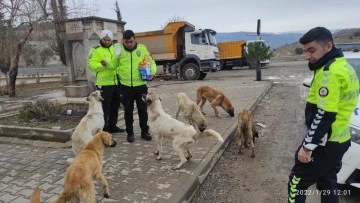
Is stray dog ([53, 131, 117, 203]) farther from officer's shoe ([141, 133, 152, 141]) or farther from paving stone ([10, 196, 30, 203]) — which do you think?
officer's shoe ([141, 133, 152, 141])

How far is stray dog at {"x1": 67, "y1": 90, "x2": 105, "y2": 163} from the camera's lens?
4.74 m

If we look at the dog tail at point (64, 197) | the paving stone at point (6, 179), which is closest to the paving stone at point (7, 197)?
the paving stone at point (6, 179)

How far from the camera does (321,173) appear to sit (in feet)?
9.34

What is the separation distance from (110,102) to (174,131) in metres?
2.03

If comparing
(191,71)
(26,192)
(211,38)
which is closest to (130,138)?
(26,192)

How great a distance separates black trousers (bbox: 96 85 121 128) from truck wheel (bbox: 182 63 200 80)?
13326mm

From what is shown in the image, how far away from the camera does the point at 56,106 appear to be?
8266 millimetres

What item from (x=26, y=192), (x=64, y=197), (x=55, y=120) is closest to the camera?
(x=64, y=197)

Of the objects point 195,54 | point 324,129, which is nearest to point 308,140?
point 324,129

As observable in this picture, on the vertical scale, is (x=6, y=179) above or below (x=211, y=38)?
below

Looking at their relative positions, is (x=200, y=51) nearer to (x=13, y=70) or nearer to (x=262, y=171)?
(x=13, y=70)

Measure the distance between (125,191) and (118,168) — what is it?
2.63 feet

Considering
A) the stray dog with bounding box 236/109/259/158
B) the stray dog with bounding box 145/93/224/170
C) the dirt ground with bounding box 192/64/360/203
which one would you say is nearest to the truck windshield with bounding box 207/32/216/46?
the dirt ground with bounding box 192/64/360/203

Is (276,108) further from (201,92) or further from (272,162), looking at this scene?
(272,162)
